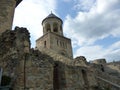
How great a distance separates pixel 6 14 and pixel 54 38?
53.7 ft

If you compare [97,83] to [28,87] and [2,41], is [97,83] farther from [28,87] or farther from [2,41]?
[2,41]

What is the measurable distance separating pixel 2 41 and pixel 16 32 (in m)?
0.85

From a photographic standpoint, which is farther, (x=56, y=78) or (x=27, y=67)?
(x=56, y=78)

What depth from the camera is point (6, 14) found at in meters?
12.3

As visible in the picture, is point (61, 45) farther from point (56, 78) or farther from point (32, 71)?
point (32, 71)

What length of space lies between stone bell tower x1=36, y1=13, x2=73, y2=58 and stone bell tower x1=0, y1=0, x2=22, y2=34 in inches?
600

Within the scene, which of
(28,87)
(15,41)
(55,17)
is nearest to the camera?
(28,87)

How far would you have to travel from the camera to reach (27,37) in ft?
26.7

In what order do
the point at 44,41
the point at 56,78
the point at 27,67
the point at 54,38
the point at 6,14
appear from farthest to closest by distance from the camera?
1. the point at 44,41
2. the point at 54,38
3. the point at 6,14
4. the point at 56,78
5. the point at 27,67

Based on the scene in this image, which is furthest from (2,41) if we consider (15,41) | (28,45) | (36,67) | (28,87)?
(28,87)

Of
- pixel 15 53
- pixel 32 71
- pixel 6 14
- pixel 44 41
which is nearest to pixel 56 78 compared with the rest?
pixel 32 71

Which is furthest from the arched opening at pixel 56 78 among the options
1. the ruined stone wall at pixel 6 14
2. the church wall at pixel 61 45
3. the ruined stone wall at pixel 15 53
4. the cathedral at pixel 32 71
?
the church wall at pixel 61 45

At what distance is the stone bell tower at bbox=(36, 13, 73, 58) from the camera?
2831 centimetres

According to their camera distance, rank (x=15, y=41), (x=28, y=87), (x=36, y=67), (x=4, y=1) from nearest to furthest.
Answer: (x=28, y=87)
(x=36, y=67)
(x=15, y=41)
(x=4, y=1)
